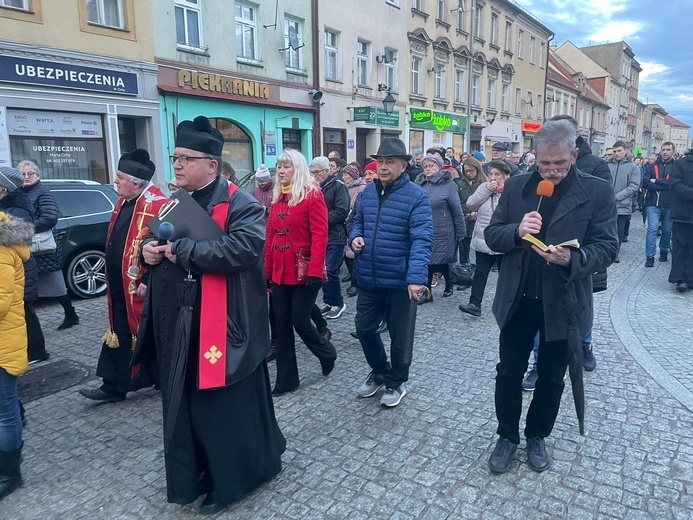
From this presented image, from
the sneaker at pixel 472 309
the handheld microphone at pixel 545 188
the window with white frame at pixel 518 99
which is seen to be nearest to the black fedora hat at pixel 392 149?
the handheld microphone at pixel 545 188

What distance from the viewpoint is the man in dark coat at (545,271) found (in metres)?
2.78

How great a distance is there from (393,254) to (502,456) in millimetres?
1535

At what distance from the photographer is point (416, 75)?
2403 centimetres

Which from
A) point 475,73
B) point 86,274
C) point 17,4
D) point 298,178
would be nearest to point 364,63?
point 475,73

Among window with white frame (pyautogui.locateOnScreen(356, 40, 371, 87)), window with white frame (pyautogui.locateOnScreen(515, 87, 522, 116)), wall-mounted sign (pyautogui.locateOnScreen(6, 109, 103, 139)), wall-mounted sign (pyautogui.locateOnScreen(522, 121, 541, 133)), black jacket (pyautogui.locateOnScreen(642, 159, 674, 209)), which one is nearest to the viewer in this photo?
black jacket (pyautogui.locateOnScreen(642, 159, 674, 209))

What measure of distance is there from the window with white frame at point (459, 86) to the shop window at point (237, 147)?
14.7m

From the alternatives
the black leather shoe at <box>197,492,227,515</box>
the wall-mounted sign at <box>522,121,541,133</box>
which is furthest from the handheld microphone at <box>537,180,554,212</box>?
the wall-mounted sign at <box>522,121,541,133</box>

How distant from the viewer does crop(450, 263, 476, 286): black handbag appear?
301 inches

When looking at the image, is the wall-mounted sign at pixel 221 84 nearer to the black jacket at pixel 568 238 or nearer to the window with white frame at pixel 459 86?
the black jacket at pixel 568 238

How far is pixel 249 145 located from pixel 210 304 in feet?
47.6

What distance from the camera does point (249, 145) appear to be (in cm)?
1650

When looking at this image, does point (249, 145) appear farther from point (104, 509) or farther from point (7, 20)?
point (104, 509)

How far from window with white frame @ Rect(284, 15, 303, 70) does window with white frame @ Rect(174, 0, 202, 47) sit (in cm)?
315

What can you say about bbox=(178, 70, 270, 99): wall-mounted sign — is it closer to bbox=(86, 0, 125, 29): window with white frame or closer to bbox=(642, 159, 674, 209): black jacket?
bbox=(86, 0, 125, 29): window with white frame
